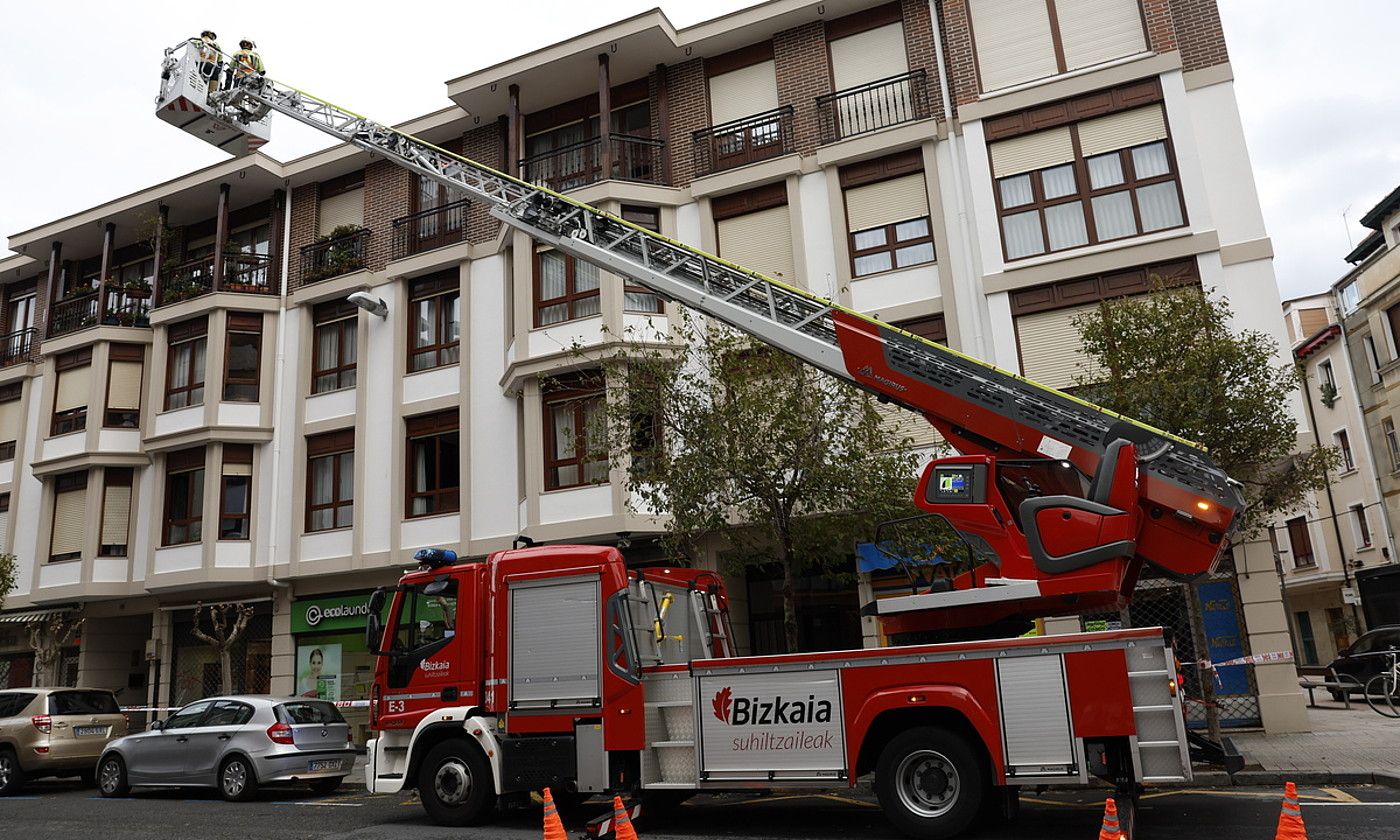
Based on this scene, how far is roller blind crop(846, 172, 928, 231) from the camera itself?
18.5 meters

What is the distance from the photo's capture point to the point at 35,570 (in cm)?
2439

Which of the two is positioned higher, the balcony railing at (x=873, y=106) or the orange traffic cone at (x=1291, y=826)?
the balcony railing at (x=873, y=106)

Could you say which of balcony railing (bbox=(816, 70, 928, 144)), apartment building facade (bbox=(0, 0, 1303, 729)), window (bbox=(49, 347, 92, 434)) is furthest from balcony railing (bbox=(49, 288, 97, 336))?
balcony railing (bbox=(816, 70, 928, 144))

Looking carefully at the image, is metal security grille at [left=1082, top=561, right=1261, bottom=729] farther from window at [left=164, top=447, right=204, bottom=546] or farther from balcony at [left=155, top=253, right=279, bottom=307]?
balcony at [left=155, top=253, right=279, bottom=307]

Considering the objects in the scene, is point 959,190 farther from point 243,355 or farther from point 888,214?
point 243,355

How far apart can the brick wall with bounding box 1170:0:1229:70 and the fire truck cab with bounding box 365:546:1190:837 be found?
42.1ft

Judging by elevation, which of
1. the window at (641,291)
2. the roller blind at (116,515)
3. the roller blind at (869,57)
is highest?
the roller blind at (869,57)

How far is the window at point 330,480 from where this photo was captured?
22.0 meters

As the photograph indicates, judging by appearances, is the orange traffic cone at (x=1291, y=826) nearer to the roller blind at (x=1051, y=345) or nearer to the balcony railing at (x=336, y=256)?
the roller blind at (x=1051, y=345)

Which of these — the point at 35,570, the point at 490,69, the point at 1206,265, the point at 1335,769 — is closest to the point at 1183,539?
the point at 1335,769

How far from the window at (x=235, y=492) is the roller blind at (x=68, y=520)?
14.7 ft

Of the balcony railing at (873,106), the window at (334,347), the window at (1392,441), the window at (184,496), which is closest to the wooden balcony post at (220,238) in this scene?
the window at (334,347)

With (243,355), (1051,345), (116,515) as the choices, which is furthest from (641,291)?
(116,515)

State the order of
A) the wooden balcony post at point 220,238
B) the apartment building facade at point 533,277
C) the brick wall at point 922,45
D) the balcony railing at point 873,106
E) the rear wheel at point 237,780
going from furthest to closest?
the wooden balcony post at point 220,238, the balcony railing at point 873,106, the brick wall at point 922,45, the apartment building facade at point 533,277, the rear wheel at point 237,780
